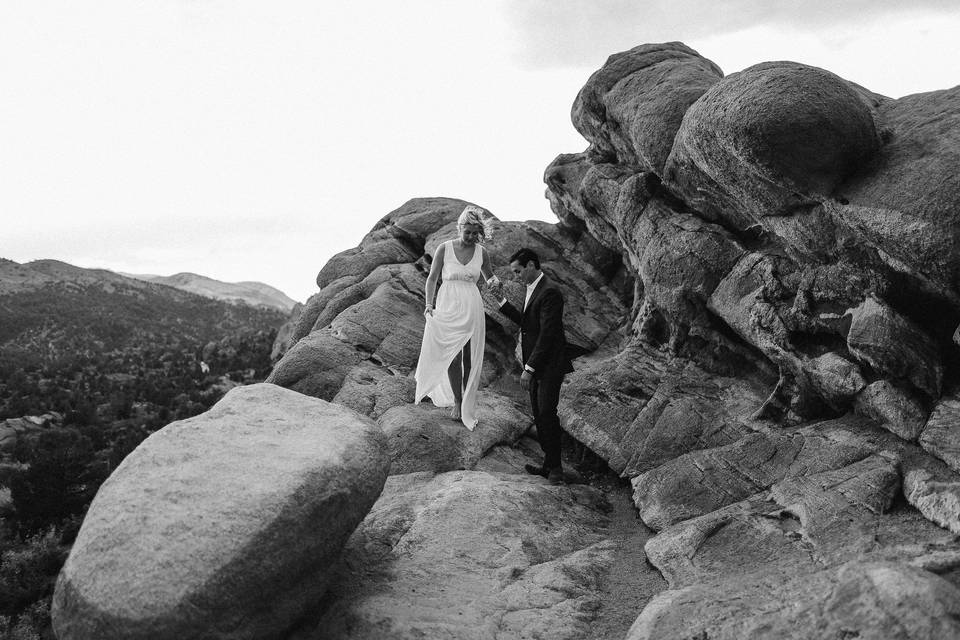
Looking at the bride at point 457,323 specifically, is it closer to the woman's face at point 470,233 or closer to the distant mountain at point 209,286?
the woman's face at point 470,233

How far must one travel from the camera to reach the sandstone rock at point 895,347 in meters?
8.56

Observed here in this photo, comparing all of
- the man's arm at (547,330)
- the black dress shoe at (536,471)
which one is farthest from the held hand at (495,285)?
the black dress shoe at (536,471)

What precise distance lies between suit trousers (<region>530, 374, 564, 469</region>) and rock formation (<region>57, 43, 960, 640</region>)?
65 cm

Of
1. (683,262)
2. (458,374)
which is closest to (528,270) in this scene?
(458,374)

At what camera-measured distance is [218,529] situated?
6090 millimetres

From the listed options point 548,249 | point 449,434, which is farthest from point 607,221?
point 449,434

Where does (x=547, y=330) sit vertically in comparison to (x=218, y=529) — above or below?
above

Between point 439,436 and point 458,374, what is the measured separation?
4.55ft

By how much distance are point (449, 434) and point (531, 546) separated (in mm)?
3395

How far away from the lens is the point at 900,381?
885 centimetres

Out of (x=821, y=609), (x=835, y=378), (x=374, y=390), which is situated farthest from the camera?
(x=374, y=390)

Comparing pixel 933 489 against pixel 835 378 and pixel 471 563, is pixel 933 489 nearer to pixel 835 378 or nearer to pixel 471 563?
pixel 835 378

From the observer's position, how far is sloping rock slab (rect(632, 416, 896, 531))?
9.08 metres

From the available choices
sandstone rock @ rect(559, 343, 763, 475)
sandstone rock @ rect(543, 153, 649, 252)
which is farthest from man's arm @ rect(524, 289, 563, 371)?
sandstone rock @ rect(543, 153, 649, 252)
